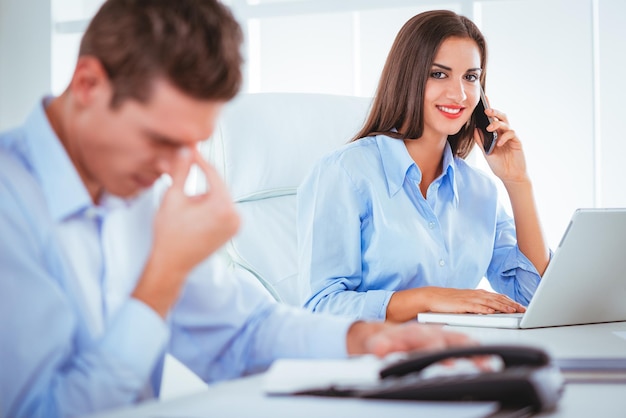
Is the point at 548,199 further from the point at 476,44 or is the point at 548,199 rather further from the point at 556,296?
the point at 556,296

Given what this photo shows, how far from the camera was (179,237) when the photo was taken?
0.73m

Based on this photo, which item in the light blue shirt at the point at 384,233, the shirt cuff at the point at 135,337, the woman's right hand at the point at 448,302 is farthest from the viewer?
the light blue shirt at the point at 384,233

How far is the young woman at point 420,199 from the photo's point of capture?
1.61 meters

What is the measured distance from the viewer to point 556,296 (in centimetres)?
120

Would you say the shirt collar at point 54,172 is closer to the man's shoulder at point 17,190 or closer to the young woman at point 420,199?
the man's shoulder at point 17,190

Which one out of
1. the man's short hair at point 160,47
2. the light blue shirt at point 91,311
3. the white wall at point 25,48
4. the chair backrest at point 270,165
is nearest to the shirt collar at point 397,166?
the chair backrest at point 270,165

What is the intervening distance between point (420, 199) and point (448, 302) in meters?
0.40

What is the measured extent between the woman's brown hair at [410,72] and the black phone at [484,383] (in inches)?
46.0

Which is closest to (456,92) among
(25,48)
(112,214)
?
(112,214)

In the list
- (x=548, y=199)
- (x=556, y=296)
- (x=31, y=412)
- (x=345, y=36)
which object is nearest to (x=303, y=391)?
(x=31, y=412)

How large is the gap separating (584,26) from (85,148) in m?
2.40

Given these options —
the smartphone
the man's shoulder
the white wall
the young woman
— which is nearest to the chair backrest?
the young woman

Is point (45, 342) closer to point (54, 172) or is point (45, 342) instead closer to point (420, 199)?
point (54, 172)

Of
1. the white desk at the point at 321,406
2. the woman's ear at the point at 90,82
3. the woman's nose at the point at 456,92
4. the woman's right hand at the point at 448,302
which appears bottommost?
the woman's right hand at the point at 448,302
